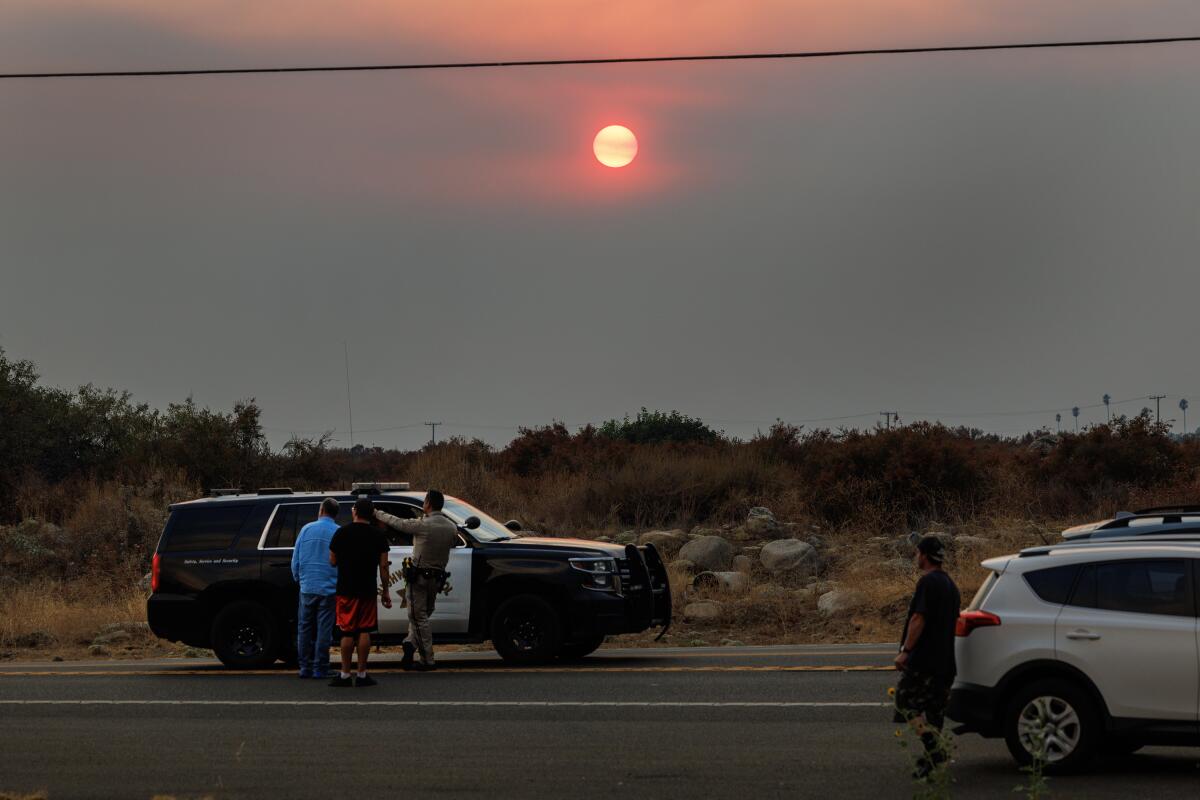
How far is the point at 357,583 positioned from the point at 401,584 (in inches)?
80.4

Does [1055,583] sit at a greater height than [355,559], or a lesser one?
lesser

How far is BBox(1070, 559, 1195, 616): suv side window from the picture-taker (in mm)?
10578

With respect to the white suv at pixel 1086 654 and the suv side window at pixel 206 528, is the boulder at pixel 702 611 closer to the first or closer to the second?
the suv side window at pixel 206 528

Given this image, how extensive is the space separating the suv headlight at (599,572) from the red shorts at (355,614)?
257cm

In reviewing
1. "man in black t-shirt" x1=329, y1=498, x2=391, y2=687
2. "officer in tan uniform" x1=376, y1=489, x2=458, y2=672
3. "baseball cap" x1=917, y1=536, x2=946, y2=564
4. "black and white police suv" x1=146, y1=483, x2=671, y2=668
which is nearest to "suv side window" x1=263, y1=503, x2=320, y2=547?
"black and white police suv" x1=146, y1=483, x2=671, y2=668

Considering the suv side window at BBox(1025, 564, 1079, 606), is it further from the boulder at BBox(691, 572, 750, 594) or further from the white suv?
the boulder at BBox(691, 572, 750, 594)

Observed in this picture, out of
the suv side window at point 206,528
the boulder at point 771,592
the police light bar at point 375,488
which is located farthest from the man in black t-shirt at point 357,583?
the boulder at point 771,592

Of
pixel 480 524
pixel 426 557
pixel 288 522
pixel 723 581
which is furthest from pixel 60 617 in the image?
pixel 426 557

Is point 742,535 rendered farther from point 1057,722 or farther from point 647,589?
point 1057,722

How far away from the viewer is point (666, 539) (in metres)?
32.1

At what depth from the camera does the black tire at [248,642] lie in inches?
723

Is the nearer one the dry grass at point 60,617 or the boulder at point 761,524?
the dry grass at point 60,617

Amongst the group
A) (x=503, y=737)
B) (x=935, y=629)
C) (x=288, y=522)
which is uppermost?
(x=288, y=522)

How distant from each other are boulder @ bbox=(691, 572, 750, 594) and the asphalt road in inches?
328
